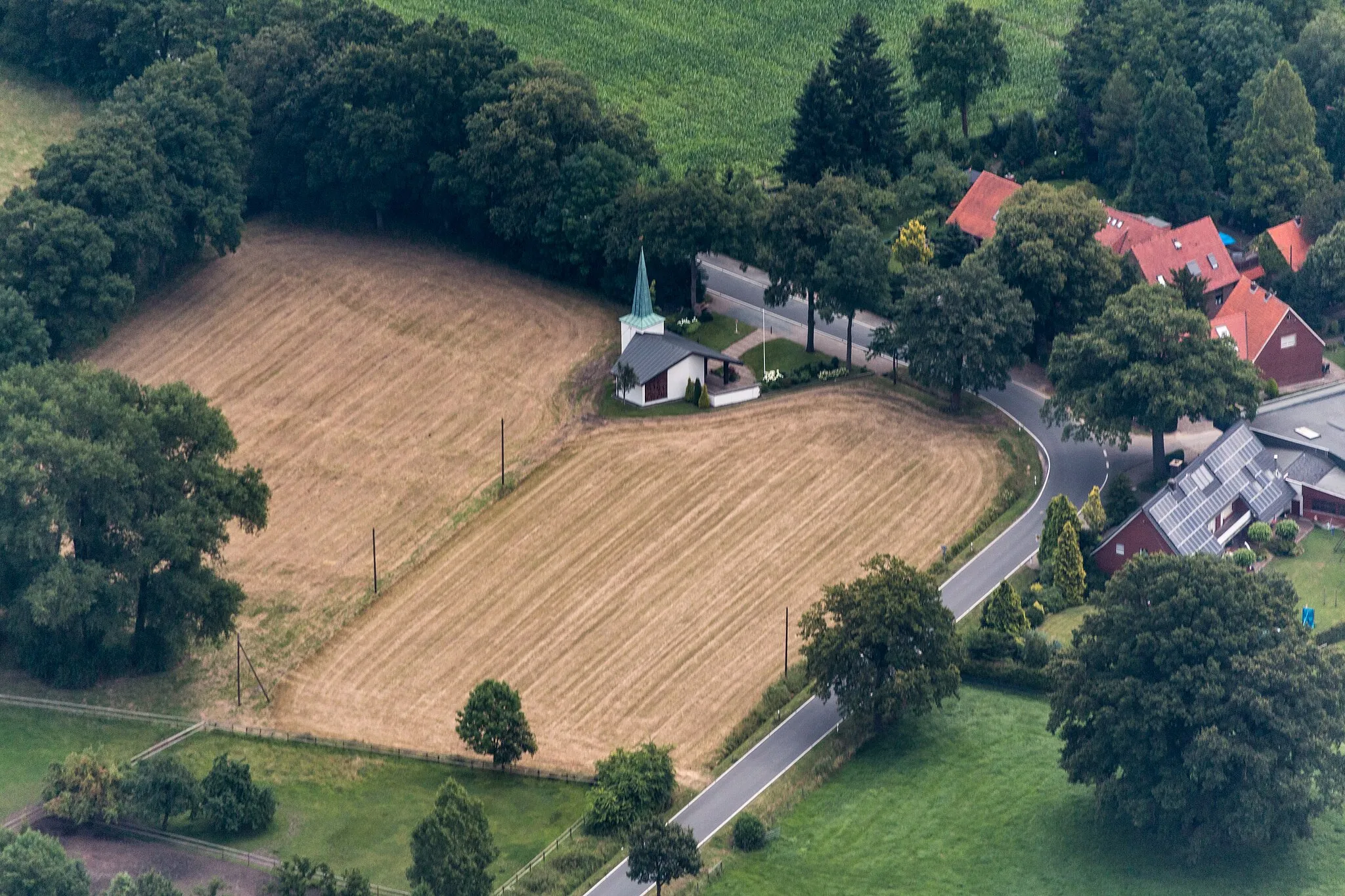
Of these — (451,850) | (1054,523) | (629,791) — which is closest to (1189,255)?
(1054,523)

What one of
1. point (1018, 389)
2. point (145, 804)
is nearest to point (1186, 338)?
point (1018, 389)

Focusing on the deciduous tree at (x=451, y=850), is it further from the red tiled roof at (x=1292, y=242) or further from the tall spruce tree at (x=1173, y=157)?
the tall spruce tree at (x=1173, y=157)

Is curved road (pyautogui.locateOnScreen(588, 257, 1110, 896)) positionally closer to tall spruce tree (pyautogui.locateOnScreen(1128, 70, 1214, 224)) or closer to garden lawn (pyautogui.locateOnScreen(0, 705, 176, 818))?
tall spruce tree (pyautogui.locateOnScreen(1128, 70, 1214, 224))

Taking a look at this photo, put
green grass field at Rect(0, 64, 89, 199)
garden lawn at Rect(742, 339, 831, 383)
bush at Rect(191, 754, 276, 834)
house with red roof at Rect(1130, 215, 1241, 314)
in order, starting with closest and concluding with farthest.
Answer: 1. bush at Rect(191, 754, 276, 834)
2. garden lawn at Rect(742, 339, 831, 383)
3. house with red roof at Rect(1130, 215, 1241, 314)
4. green grass field at Rect(0, 64, 89, 199)

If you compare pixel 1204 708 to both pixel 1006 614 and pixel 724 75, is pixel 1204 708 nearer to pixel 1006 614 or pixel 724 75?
pixel 1006 614

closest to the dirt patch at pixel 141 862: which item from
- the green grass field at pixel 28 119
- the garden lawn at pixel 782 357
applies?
the garden lawn at pixel 782 357

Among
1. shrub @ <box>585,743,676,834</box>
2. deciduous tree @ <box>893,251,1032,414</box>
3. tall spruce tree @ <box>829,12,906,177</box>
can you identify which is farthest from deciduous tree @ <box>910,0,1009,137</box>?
shrub @ <box>585,743,676,834</box>
